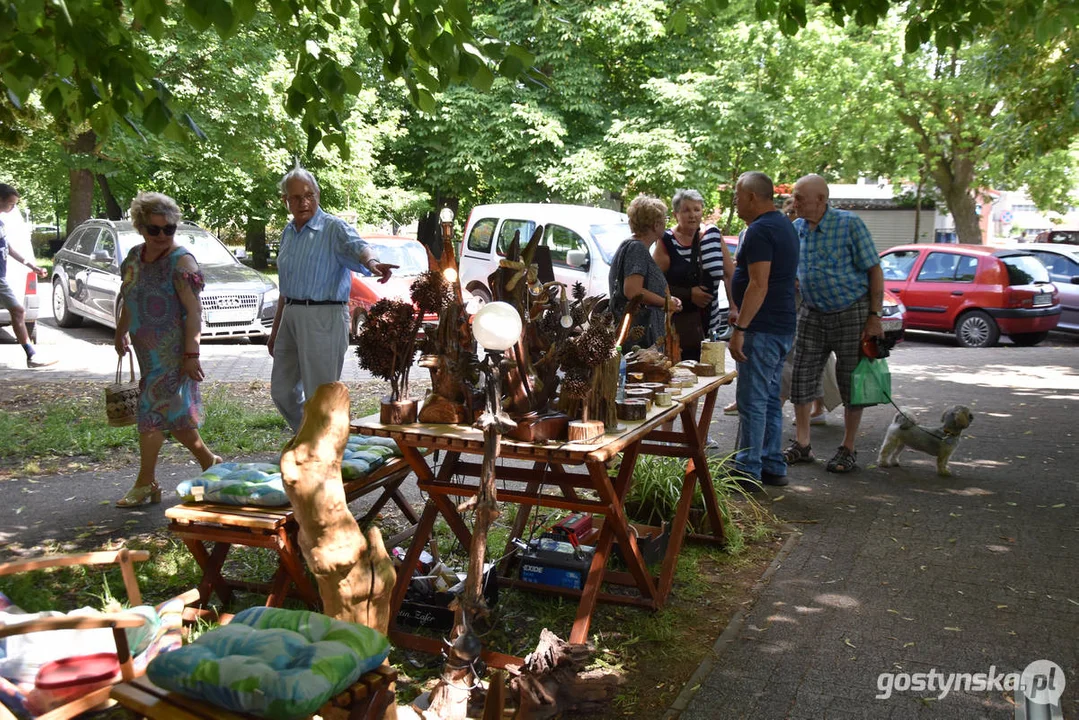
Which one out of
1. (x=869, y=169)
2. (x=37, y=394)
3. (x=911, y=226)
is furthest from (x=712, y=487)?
(x=911, y=226)

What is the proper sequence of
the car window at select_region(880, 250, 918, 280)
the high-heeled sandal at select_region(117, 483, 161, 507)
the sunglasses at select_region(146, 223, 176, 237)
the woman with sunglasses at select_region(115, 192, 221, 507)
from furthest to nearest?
the car window at select_region(880, 250, 918, 280) < the high-heeled sandal at select_region(117, 483, 161, 507) < the woman with sunglasses at select_region(115, 192, 221, 507) < the sunglasses at select_region(146, 223, 176, 237)

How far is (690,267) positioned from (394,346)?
347 cm

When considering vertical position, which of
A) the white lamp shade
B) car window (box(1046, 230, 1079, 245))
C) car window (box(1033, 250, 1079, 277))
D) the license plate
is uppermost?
car window (box(1046, 230, 1079, 245))

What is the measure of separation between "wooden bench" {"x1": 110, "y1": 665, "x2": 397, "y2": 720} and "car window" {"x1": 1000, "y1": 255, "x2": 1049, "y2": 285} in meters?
14.2

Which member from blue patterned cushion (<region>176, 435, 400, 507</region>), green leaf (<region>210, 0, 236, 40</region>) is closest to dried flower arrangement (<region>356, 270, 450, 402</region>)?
blue patterned cushion (<region>176, 435, 400, 507</region>)

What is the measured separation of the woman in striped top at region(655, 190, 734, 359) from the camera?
22.6 feet

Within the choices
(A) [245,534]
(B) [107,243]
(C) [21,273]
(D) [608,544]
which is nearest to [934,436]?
(D) [608,544]

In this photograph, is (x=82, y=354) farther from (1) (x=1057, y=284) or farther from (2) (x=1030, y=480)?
(1) (x=1057, y=284)

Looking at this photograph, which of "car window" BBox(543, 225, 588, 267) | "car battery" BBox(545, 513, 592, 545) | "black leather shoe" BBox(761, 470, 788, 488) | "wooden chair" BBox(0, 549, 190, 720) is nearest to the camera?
"wooden chair" BBox(0, 549, 190, 720)

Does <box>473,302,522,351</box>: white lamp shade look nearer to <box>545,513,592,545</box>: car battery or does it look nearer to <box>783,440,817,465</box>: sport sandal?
<box>545,513,592,545</box>: car battery

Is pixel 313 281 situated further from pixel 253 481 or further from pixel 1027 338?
pixel 1027 338

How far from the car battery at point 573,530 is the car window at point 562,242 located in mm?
8397

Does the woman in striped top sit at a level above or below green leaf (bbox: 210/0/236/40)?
below

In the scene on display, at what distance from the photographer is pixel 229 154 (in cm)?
1800
